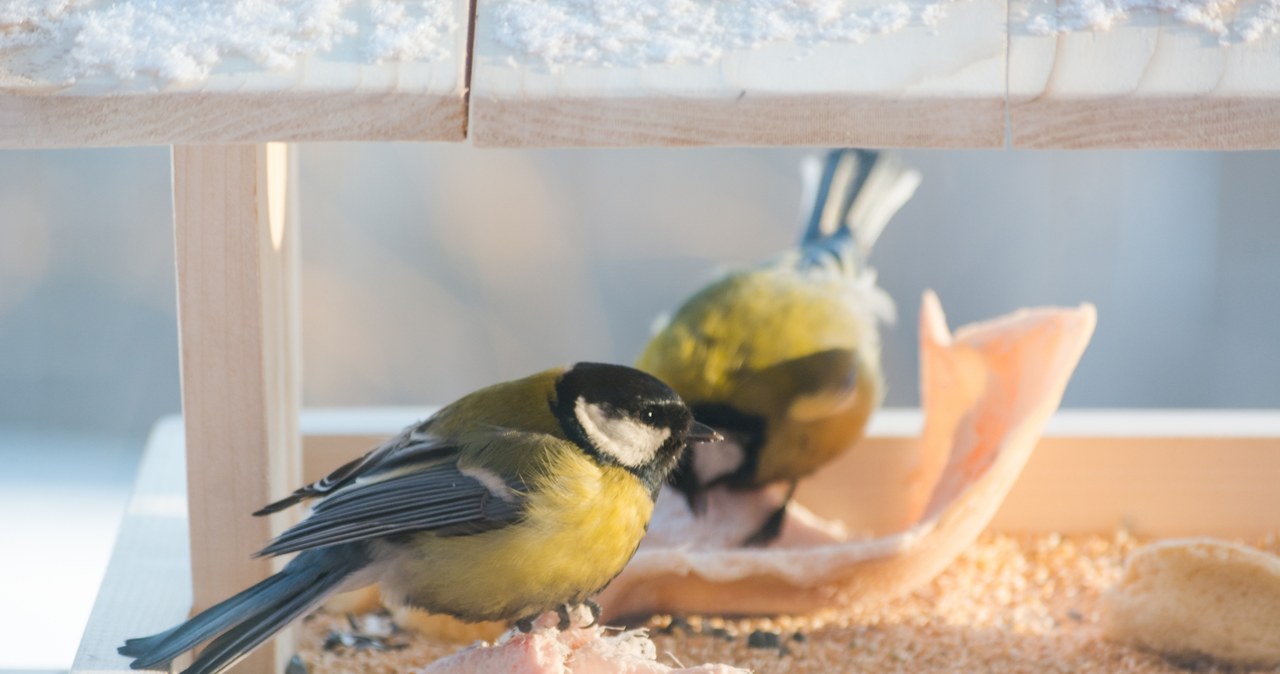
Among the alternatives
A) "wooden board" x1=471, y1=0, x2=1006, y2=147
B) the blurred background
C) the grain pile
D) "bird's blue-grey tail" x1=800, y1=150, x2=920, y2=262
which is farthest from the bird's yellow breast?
the blurred background

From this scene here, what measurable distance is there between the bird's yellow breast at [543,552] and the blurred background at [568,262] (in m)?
1.60

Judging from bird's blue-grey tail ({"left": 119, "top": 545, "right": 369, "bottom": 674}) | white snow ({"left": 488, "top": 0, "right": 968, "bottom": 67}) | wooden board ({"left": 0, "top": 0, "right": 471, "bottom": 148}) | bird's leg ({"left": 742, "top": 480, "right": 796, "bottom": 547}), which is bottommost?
bird's leg ({"left": 742, "top": 480, "right": 796, "bottom": 547})

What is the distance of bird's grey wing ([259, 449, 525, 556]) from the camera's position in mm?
984

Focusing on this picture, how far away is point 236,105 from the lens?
0.84m

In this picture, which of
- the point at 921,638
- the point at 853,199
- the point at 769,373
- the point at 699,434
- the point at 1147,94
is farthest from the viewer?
the point at 853,199

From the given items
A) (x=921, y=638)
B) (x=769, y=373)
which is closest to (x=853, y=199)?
(x=769, y=373)

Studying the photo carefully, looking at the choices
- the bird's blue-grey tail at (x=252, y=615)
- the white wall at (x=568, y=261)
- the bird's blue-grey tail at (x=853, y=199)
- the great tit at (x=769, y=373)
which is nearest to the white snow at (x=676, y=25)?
the bird's blue-grey tail at (x=252, y=615)

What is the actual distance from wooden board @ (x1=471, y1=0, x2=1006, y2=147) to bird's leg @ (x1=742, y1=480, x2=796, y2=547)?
0.60 metres

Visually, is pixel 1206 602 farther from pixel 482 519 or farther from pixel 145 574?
pixel 145 574

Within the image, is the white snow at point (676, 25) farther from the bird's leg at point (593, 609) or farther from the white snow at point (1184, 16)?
the bird's leg at point (593, 609)

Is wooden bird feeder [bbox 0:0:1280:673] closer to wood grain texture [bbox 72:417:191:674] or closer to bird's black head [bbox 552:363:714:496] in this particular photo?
bird's black head [bbox 552:363:714:496]

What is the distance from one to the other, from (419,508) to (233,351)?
0.19m

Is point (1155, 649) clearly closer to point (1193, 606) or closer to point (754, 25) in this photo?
point (1193, 606)

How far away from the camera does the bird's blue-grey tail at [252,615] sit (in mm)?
958
